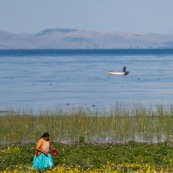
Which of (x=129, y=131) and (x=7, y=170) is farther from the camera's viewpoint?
(x=129, y=131)

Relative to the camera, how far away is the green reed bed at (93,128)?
3133cm

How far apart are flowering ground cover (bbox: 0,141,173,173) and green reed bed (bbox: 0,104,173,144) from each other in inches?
146

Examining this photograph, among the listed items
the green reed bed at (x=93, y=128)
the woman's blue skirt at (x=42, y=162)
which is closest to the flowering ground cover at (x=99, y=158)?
the woman's blue skirt at (x=42, y=162)

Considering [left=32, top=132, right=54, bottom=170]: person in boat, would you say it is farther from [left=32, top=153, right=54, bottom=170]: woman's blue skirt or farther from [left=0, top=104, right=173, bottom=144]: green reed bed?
[left=0, top=104, right=173, bottom=144]: green reed bed

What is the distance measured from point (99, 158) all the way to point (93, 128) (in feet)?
27.7

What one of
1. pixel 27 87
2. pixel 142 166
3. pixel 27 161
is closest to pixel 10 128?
pixel 27 161

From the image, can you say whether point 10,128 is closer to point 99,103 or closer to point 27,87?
point 99,103

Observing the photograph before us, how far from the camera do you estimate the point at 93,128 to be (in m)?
32.0

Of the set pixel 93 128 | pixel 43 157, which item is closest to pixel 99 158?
pixel 43 157

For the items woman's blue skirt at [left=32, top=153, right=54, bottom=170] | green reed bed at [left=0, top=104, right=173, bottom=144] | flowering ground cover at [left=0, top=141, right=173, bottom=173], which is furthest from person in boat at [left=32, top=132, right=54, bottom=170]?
green reed bed at [left=0, top=104, right=173, bottom=144]

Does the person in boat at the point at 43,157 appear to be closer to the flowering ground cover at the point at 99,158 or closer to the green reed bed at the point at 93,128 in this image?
the flowering ground cover at the point at 99,158

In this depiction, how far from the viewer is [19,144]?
28.2 metres

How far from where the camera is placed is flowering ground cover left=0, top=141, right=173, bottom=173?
72.0ft

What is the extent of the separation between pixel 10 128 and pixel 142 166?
10966 millimetres
